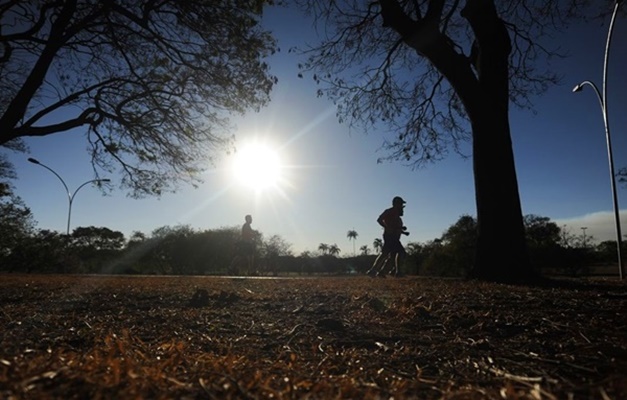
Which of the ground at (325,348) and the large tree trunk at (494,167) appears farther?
the large tree trunk at (494,167)

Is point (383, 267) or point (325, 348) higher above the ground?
point (383, 267)

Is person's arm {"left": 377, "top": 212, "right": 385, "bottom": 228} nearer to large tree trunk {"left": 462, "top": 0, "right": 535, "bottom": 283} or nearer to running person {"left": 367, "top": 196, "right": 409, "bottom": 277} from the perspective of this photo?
running person {"left": 367, "top": 196, "right": 409, "bottom": 277}

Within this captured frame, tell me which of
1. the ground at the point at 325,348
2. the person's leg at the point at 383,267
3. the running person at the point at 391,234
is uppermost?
the running person at the point at 391,234

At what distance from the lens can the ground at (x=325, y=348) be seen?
1.32m

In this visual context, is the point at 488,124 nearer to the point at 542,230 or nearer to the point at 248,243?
the point at 248,243

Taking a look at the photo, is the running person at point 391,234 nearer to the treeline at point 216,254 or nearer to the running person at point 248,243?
the running person at point 248,243

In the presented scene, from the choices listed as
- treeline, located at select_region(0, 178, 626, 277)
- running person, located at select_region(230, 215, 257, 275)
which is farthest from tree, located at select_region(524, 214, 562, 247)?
running person, located at select_region(230, 215, 257, 275)

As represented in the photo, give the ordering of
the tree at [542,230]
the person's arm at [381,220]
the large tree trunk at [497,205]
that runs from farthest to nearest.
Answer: the tree at [542,230] < the person's arm at [381,220] < the large tree trunk at [497,205]

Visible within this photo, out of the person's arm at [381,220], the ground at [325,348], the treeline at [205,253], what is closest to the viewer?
the ground at [325,348]

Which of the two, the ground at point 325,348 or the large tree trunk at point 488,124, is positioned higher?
the large tree trunk at point 488,124

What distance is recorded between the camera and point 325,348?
2.38m

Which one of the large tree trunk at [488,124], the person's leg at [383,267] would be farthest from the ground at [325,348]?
the person's leg at [383,267]

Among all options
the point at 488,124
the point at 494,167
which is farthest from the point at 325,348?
the point at 488,124

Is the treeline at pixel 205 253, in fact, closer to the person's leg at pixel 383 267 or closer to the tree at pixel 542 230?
the tree at pixel 542 230
